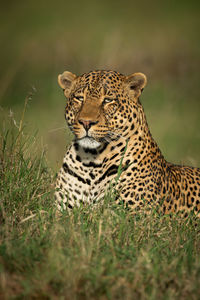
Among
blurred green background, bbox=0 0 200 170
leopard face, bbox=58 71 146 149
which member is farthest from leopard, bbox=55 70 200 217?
blurred green background, bbox=0 0 200 170

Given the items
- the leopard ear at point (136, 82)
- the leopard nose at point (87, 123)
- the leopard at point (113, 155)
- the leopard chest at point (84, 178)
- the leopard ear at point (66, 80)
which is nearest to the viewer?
the leopard nose at point (87, 123)

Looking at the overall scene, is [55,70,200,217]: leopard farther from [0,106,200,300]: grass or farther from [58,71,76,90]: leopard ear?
[0,106,200,300]: grass

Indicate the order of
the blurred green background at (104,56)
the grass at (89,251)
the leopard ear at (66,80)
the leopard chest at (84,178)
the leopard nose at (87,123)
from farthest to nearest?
the blurred green background at (104,56) → the leopard ear at (66,80) → the leopard chest at (84,178) → the leopard nose at (87,123) → the grass at (89,251)

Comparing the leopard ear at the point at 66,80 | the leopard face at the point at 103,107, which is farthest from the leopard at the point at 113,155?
the leopard ear at the point at 66,80

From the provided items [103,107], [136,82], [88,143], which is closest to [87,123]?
[88,143]

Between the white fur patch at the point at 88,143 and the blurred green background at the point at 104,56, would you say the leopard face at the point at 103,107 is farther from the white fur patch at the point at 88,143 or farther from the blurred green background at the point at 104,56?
the blurred green background at the point at 104,56

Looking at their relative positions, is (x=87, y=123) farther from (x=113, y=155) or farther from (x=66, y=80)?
(x=66, y=80)

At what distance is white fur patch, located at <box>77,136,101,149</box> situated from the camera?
685 centimetres

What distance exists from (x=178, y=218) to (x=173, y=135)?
33.2 feet

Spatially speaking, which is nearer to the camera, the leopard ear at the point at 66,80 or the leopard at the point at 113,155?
the leopard at the point at 113,155

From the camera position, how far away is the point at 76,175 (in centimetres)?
725

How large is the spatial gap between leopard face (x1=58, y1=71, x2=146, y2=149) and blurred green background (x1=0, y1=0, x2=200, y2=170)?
1.80 m

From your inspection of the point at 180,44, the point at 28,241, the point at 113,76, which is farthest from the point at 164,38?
the point at 28,241

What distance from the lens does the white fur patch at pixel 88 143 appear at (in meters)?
6.85
